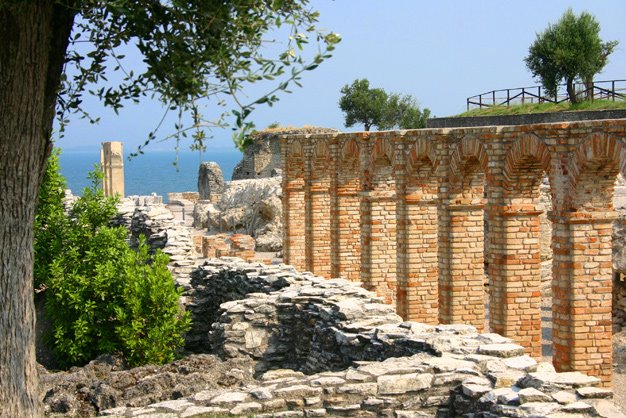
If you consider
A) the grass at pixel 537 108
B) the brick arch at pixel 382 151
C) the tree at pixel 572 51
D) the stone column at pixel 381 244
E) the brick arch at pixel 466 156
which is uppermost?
the tree at pixel 572 51

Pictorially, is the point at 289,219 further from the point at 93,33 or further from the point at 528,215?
the point at 93,33

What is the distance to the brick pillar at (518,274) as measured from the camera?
13.6 metres

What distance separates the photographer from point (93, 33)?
29.3ft

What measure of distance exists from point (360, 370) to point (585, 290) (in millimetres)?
4507

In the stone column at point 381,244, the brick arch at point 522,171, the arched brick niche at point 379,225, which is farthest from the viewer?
the stone column at point 381,244

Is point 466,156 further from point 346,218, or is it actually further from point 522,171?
point 346,218

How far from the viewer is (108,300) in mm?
15109

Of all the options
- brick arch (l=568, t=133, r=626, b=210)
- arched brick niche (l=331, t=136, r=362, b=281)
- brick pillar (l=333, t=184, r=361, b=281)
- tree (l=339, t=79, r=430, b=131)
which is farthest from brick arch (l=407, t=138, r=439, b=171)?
tree (l=339, t=79, r=430, b=131)

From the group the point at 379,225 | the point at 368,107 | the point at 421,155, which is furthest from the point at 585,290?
the point at 368,107

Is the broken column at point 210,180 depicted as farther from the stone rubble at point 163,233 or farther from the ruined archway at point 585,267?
the ruined archway at point 585,267

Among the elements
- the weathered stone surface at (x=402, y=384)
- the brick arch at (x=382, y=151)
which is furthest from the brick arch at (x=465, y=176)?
the weathered stone surface at (x=402, y=384)

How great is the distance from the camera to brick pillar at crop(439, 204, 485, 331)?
15188 mm

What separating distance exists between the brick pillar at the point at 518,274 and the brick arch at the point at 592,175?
1495mm

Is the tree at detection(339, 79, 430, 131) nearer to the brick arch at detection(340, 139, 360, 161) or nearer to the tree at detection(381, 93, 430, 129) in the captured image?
the tree at detection(381, 93, 430, 129)
